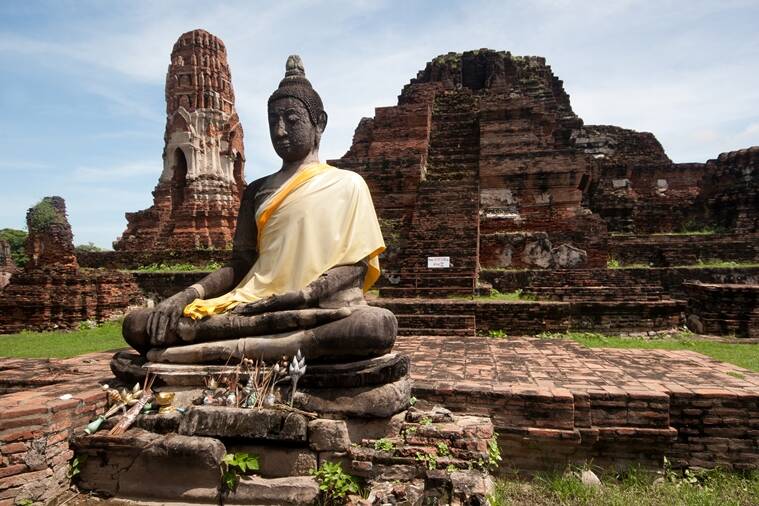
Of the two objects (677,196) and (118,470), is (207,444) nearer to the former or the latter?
(118,470)

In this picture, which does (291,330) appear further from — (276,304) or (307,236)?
(307,236)

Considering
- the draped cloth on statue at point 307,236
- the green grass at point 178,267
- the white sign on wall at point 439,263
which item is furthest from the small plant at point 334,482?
the green grass at point 178,267

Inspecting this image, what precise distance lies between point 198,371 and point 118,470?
79 centimetres

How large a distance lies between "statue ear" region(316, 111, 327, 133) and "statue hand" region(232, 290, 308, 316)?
1613mm

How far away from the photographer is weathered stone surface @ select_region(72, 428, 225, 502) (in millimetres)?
3127

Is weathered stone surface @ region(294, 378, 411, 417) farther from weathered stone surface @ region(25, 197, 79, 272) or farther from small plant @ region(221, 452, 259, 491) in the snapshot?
weathered stone surface @ region(25, 197, 79, 272)

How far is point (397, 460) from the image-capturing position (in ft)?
10.5

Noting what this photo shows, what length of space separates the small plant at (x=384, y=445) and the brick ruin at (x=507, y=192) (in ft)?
22.7

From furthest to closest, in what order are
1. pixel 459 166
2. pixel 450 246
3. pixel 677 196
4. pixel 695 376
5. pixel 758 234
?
pixel 677 196
pixel 459 166
pixel 758 234
pixel 450 246
pixel 695 376

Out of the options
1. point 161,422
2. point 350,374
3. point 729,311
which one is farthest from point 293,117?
point 729,311

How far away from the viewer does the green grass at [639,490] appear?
3.42 metres

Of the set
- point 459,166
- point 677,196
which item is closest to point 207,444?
point 459,166

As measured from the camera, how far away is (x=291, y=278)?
3.93 m

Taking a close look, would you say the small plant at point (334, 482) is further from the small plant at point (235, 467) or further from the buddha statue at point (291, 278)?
the buddha statue at point (291, 278)
